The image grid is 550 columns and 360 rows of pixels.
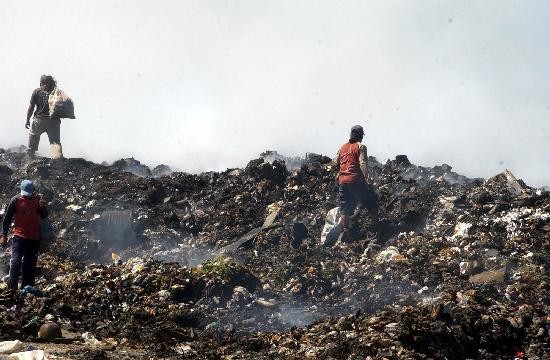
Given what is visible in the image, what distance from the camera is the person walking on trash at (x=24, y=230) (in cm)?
805

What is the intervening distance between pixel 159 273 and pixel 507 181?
740cm

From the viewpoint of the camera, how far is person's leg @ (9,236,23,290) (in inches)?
317

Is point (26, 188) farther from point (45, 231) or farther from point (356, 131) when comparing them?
point (356, 131)

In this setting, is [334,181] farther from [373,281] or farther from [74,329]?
[74,329]

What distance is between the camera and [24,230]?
8.07 metres

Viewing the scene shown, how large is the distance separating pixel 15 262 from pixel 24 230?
42 cm

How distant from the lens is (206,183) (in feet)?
48.6

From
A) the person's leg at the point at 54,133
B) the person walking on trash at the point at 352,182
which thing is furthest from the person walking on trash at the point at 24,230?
the person's leg at the point at 54,133

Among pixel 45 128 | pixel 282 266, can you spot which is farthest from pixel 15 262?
pixel 45 128

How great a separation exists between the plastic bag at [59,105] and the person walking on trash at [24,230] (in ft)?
20.9

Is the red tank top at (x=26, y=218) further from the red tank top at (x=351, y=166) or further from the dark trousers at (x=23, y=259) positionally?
the red tank top at (x=351, y=166)

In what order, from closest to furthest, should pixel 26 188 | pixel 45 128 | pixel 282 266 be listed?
pixel 26 188 → pixel 282 266 → pixel 45 128

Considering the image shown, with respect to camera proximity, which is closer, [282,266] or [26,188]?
[26,188]

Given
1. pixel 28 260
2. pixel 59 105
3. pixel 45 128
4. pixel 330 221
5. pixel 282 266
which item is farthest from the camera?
pixel 45 128
